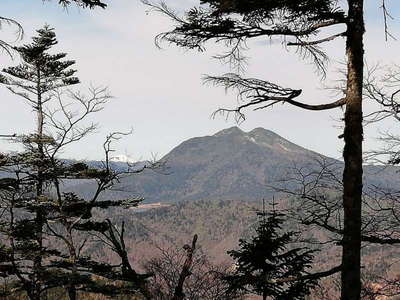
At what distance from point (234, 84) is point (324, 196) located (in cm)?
221

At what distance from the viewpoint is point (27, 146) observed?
17578 mm

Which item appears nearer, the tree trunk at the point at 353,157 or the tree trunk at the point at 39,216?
the tree trunk at the point at 353,157

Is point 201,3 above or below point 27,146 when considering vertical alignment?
above

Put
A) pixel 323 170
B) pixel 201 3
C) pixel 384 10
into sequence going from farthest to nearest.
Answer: pixel 323 170 < pixel 201 3 < pixel 384 10

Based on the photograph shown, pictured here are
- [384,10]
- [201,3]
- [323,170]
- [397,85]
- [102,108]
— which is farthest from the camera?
[102,108]

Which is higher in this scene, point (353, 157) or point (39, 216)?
point (353, 157)

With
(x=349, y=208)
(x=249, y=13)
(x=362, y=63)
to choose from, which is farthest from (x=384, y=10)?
(x=349, y=208)

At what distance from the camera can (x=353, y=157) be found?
6.01 metres

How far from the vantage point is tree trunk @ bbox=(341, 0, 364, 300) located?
229 inches

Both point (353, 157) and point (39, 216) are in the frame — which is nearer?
point (353, 157)

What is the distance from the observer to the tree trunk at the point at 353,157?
19.1ft

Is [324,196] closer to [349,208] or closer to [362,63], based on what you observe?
[349,208]

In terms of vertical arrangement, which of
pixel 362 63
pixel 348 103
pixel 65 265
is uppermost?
pixel 362 63

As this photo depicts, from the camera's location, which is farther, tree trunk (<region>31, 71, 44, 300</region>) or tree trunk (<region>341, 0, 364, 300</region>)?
tree trunk (<region>31, 71, 44, 300</region>)
